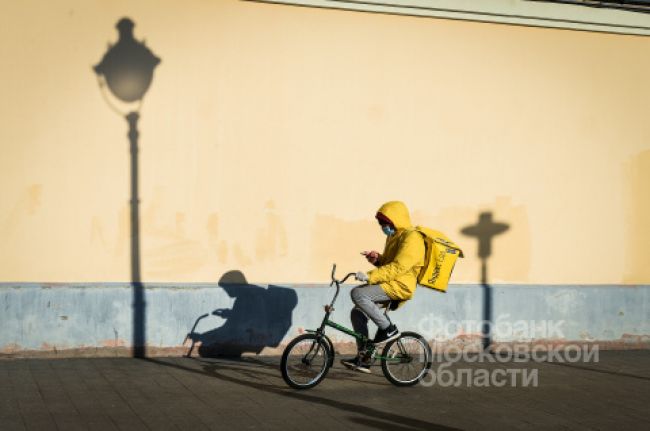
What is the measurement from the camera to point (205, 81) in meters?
12.4

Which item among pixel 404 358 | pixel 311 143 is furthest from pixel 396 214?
pixel 311 143

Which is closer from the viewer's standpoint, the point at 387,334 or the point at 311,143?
the point at 387,334

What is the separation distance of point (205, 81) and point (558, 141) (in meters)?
4.84

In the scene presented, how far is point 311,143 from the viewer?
42.3ft

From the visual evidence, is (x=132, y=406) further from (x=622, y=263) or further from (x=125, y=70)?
(x=622, y=263)

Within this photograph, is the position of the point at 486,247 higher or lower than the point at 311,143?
lower

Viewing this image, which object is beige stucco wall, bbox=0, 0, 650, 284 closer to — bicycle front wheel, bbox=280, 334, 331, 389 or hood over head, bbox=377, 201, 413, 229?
hood over head, bbox=377, 201, 413, 229

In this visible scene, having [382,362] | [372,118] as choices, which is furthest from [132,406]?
[372,118]

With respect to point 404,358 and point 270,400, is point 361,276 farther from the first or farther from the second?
point 270,400

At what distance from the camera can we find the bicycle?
33.3 ft

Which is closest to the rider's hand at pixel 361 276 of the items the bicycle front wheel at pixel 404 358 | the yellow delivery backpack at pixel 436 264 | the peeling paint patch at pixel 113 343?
the yellow delivery backpack at pixel 436 264

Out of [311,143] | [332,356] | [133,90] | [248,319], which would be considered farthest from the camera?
[311,143]

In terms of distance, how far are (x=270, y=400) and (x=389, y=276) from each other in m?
1.72

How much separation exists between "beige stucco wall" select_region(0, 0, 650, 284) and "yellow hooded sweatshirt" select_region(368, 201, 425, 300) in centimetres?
250
